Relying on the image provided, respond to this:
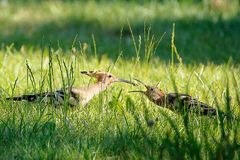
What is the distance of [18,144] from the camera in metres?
4.04

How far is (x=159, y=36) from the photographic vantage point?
9391 mm

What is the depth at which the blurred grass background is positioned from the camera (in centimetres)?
891

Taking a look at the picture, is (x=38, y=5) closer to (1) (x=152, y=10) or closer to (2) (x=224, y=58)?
(1) (x=152, y=10)

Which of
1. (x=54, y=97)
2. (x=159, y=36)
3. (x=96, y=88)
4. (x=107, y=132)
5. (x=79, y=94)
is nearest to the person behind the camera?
(x=107, y=132)

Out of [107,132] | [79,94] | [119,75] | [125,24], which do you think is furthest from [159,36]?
[107,132]

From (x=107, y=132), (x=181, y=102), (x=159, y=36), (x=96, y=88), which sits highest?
(x=159, y=36)

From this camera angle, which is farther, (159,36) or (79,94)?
(159,36)

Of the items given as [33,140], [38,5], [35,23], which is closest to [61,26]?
[35,23]

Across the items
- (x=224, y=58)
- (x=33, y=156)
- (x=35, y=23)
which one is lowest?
(x=33, y=156)

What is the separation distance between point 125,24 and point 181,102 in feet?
17.9

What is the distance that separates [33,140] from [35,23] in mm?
6461

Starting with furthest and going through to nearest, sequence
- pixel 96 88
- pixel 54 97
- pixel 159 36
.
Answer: pixel 159 36 < pixel 96 88 < pixel 54 97

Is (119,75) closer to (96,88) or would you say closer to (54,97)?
(96,88)

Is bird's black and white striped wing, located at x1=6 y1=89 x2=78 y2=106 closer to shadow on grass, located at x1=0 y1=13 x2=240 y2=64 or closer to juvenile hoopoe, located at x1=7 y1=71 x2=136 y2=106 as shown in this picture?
juvenile hoopoe, located at x1=7 y1=71 x2=136 y2=106
